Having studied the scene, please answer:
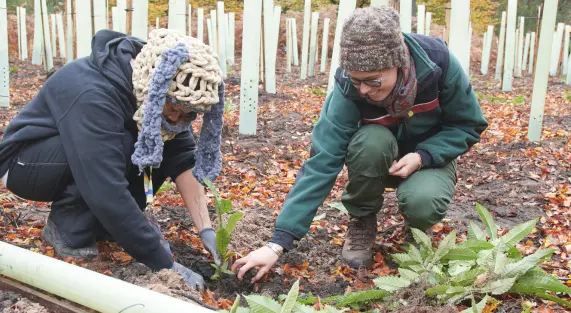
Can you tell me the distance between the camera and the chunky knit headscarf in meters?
1.96

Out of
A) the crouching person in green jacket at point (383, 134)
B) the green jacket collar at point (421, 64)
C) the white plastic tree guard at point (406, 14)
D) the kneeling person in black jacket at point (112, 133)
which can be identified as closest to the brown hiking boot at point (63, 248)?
the kneeling person in black jacket at point (112, 133)

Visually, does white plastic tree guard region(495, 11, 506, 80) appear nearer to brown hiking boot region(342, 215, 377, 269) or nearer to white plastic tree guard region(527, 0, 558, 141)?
white plastic tree guard region(527, 0, 558, 141)

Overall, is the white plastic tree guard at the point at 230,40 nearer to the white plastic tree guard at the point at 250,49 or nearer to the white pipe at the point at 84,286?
the white plastic tree guard at the point at 250,49

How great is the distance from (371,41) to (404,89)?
286 mm

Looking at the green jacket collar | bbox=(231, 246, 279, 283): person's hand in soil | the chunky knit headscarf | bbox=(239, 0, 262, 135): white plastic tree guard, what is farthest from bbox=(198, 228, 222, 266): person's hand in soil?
bbox=(239, 0, 262, 135): white plastic tree guard

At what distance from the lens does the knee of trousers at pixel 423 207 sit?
2391mm

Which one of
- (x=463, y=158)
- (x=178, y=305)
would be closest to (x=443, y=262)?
(x=178, y=305)

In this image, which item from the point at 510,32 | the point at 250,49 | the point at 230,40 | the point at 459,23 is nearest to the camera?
the point at 459,23

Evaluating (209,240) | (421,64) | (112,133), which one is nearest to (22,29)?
(209,240)

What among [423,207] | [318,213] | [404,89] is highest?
[404,89]

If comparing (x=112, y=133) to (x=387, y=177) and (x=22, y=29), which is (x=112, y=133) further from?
(x=22, y=29)

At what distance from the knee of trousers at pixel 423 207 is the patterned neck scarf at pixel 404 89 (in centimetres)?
40

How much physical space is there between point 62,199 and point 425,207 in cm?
158

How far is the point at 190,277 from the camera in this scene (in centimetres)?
227
